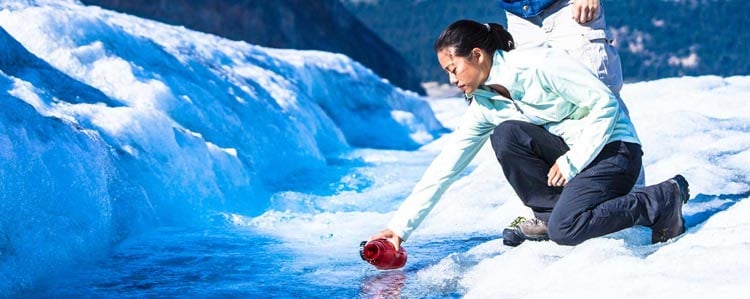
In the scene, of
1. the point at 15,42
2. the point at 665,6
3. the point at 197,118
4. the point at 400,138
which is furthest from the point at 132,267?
the point at 665,6

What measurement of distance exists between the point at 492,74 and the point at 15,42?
3657mm

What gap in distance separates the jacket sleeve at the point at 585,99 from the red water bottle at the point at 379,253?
2.08 ft

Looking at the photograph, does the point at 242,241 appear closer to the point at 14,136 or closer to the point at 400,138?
the point at 14,136

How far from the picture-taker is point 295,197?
626 cm

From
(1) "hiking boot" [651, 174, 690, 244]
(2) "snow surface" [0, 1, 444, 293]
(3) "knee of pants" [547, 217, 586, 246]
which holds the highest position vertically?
(2) "snow surface" [0, 1, 444, 293]

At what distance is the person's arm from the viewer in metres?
3.12

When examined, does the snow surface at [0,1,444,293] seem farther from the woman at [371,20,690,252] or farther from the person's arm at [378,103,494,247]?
the woman at [371,20,690,252]

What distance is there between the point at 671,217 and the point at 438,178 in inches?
29.2

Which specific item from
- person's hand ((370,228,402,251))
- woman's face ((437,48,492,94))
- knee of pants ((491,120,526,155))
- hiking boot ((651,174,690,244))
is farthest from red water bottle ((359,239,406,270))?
hiking boot ((651,174,690,244))

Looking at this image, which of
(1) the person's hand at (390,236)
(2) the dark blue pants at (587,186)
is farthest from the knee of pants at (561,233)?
(1) the person's hand at (390,236)

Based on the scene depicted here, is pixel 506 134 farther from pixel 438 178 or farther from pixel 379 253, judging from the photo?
pixel 379 253

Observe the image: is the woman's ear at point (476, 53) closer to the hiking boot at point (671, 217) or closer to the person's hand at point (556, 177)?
the person's hand at point (556, 177)

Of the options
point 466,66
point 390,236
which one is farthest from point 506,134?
point 390,236

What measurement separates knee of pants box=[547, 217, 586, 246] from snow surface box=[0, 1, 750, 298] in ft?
0.20
